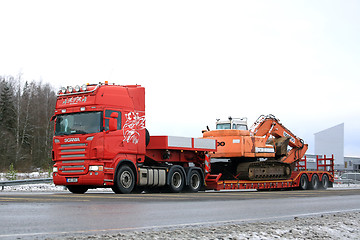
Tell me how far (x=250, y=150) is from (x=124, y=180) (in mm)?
8594

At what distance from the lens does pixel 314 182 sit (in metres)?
29.1

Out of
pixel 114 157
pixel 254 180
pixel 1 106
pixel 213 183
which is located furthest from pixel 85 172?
pixel 1 106

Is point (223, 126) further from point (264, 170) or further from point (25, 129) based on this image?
point (25, 129)

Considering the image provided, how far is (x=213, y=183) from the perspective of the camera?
2244cm

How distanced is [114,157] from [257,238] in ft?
36.8

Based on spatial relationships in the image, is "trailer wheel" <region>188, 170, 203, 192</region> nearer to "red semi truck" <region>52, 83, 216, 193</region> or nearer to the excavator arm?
"red semi truck" <region>52, 83, 216, 193</region>

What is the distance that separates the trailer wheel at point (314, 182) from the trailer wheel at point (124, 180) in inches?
538

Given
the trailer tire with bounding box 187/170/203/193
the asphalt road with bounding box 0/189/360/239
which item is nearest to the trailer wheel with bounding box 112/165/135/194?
the trailer tire with bounding box 187/170/203/193

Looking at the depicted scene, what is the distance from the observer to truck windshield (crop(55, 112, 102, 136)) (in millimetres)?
17844

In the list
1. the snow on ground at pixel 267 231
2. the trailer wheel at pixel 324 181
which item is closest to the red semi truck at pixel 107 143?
the snow on ground at pixel 267 231

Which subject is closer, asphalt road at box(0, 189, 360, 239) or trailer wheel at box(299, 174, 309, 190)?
asphalt road at box(0, 189, 360, 239)

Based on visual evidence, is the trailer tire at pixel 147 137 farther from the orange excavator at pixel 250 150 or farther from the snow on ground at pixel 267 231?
the snow on ground at pixel 267 231

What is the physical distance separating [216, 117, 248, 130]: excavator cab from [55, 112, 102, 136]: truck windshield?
921cm

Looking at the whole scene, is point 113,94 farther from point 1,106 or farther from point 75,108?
point 1,106
